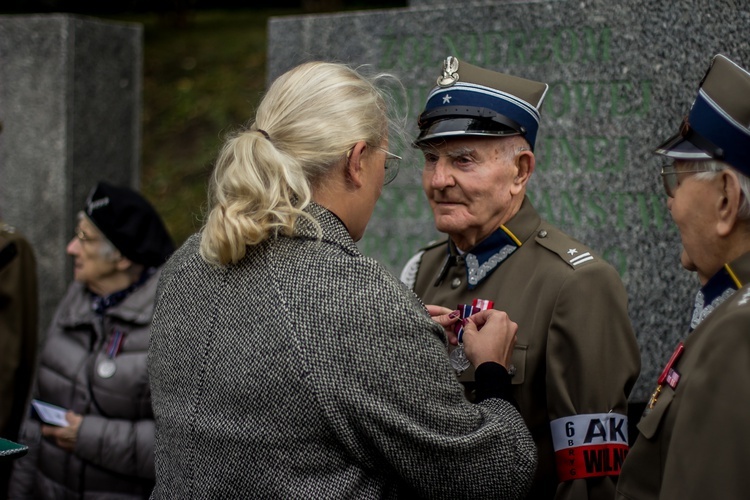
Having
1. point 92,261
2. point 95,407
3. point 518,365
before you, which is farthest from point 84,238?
point 518,365

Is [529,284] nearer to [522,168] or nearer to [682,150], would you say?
[522,168]

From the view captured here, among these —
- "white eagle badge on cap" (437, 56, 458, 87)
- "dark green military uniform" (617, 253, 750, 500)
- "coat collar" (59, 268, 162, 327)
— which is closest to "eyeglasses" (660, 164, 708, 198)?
"dark green military uniform" (617, 253, 750, 500)

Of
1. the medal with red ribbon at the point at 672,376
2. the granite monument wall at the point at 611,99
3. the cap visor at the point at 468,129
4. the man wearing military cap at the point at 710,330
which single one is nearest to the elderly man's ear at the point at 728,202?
the man wearing military cap at the point at 710,330

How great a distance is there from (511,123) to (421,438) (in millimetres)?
1190

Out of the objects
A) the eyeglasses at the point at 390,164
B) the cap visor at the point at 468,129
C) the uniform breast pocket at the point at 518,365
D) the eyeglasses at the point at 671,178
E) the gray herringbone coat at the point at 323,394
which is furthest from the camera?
the cap visor at the point at 468,129

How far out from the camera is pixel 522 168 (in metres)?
2.69

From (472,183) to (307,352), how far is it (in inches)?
41.3

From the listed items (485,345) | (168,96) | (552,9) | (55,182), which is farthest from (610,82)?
(168,96)

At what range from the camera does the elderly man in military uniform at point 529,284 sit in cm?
239

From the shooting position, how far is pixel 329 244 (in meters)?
1.91

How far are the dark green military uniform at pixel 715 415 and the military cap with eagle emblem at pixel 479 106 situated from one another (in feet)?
3.55

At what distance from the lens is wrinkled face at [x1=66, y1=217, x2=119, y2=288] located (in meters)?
3.74

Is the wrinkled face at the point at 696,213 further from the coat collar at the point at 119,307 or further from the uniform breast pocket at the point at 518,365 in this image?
the coat collar at the point at 119,307

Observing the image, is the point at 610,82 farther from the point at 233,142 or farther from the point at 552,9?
the point at 233,142
